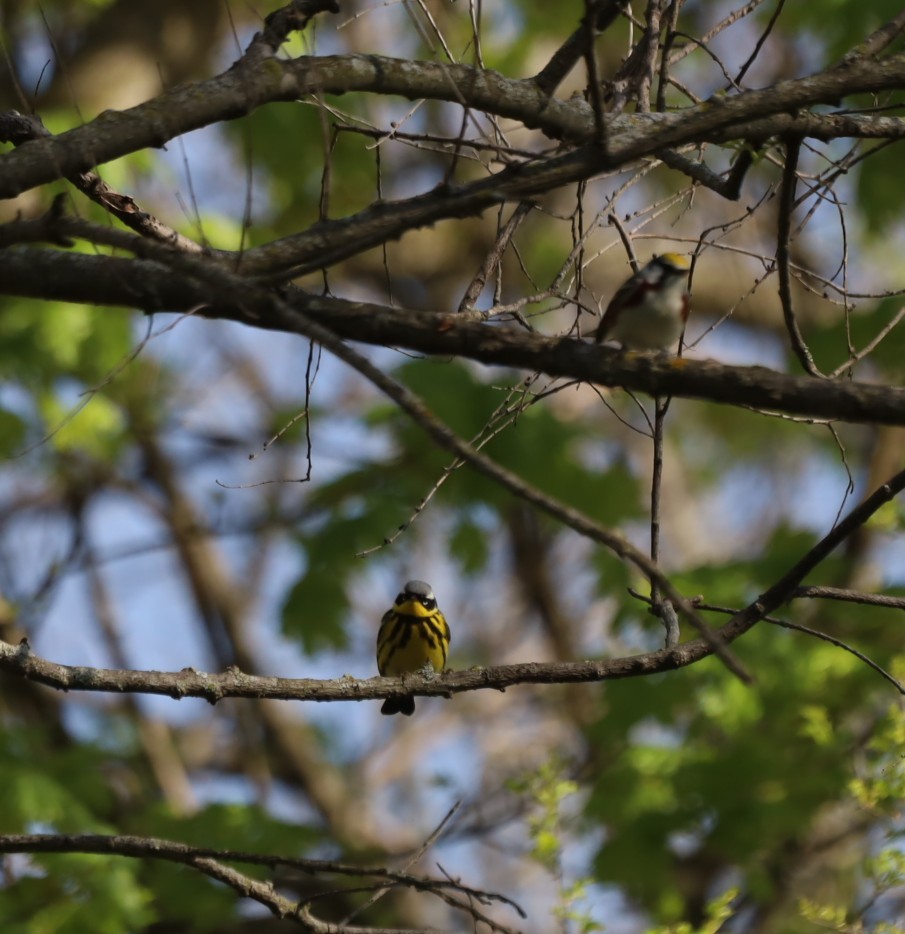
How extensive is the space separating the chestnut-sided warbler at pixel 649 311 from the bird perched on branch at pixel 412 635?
2.80 m

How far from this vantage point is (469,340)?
8.98 ft

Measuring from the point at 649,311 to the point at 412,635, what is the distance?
10.1 feet

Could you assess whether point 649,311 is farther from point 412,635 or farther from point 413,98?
point 412,635

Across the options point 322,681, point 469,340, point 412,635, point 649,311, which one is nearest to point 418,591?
point 412,635

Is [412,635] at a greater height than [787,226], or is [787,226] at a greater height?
[412,635]

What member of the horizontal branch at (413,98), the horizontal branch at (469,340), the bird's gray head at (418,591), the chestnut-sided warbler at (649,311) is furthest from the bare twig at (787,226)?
the bird's gray head at (418,591)

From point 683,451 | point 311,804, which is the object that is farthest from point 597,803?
point 683,451

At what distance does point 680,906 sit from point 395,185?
8435 mm

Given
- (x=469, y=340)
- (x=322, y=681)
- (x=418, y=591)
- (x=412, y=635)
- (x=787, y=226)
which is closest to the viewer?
(x=469, y=340)

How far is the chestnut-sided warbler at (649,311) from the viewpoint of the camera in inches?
149

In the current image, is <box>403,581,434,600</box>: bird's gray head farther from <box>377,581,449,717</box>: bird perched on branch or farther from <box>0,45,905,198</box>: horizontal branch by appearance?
<box>0,45,905,198</box>: horizontal branch

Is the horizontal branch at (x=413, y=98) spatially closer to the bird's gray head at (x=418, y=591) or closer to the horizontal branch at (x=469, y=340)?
the horizontal branch at (x=469, y=340)

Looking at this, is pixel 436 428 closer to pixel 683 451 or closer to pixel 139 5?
pixel 139 5

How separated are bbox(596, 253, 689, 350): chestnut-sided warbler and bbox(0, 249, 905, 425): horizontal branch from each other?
1.04 meters
